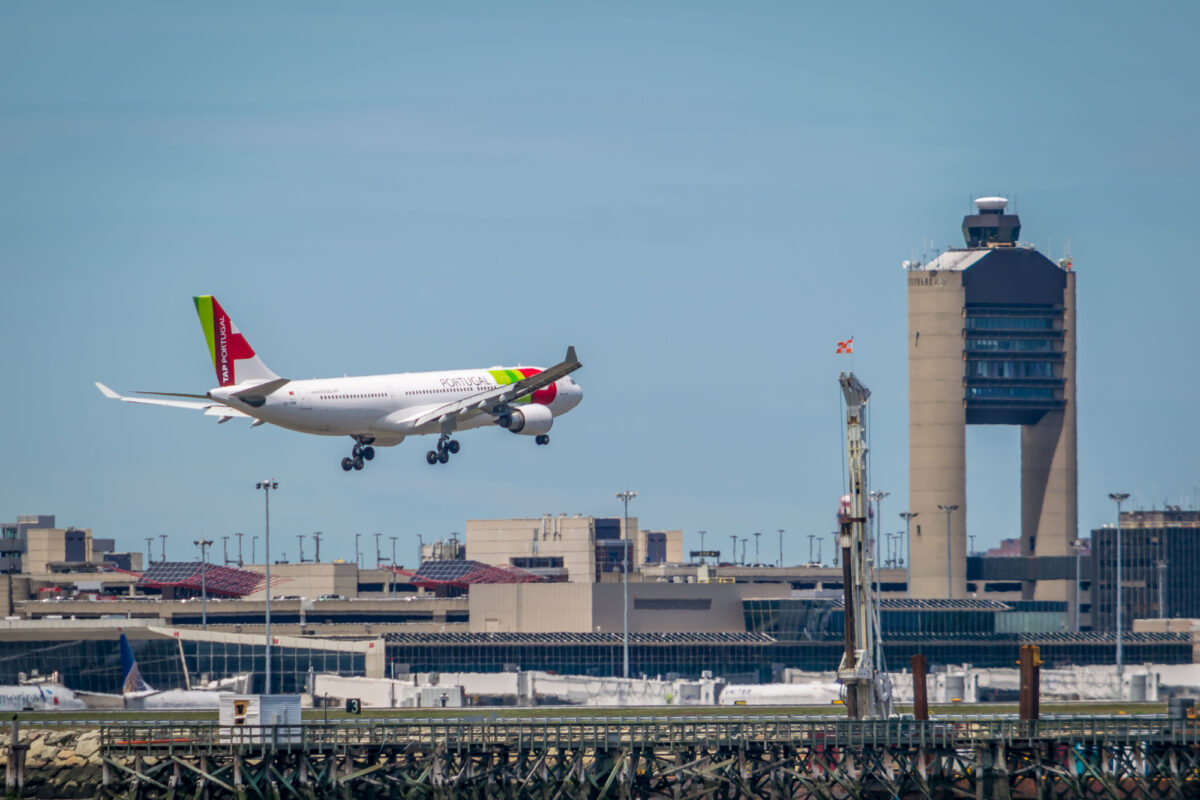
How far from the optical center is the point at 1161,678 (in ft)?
638

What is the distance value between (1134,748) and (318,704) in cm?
8327

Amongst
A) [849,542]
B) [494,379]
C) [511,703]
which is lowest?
[511,703]

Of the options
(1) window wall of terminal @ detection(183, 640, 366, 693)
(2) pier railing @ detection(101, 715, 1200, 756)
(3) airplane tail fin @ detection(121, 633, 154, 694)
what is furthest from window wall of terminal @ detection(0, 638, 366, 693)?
(2) pier railing @ detection(101, 715, 1200, 756)

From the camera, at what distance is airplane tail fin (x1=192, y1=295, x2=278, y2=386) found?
11969 centimetres

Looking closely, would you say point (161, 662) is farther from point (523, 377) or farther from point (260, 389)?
point (260, 389)

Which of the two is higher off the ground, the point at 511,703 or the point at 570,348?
the point at 570,348

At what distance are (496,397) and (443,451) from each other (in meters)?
5.63

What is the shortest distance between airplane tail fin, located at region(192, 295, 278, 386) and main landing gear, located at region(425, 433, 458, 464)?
11.5 meters

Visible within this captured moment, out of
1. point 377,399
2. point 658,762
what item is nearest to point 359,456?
point 377,399

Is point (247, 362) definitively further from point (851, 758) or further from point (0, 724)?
point (851, 758)

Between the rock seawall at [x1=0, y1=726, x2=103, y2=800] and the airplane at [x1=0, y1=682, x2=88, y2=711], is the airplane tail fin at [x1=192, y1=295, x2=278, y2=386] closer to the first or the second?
the rock seawall at [x1=0, y1=726, x2=103, y2=800]

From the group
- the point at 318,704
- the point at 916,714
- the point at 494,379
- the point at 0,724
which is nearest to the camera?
the point at 916,714

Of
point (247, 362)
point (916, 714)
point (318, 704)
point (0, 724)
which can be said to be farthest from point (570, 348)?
point (318, 704)

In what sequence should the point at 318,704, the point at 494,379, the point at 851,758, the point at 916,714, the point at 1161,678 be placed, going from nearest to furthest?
the point at 851,758 < the point at 916,714 < the point at 494,379 < the point at 318,704 < the point at 1161,678
